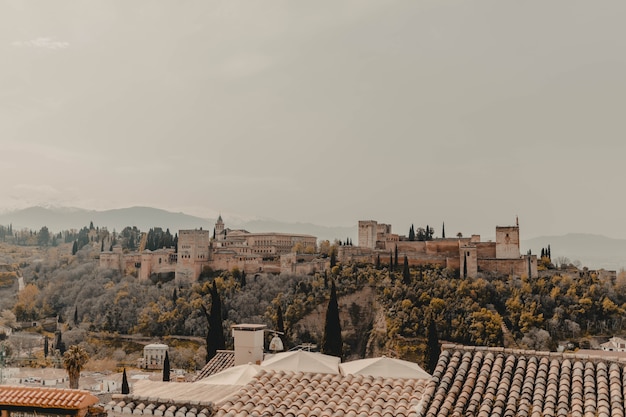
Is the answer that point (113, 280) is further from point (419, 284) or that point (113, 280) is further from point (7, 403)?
point (7, 403)

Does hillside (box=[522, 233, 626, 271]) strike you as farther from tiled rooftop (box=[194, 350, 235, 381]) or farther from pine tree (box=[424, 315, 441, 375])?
tiled rooftop (box=[194, 350, 235, 381])

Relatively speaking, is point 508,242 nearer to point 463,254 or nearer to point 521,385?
point 463,254

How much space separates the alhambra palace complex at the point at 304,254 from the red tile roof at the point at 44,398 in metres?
40.9

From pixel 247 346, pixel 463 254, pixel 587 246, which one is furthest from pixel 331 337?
pixel 587 246

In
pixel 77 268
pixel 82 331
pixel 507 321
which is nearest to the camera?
pixel 507 321

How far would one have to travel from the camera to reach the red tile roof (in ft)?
27.1

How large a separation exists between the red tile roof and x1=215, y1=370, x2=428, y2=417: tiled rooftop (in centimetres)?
195

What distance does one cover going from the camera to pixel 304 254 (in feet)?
177

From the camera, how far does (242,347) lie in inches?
539

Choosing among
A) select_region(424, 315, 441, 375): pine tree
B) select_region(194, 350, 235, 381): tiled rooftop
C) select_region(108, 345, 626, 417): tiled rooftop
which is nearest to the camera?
select_region(108, 345, 626, 417): tiled rooftop

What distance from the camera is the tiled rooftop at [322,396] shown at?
7.71m

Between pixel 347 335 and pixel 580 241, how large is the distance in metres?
164

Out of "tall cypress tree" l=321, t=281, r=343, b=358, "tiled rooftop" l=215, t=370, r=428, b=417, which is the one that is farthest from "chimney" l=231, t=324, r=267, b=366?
"tall cypress tree" l=321, t=281, r=343, b=358

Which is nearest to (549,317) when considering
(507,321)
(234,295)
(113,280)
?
(507,321)
